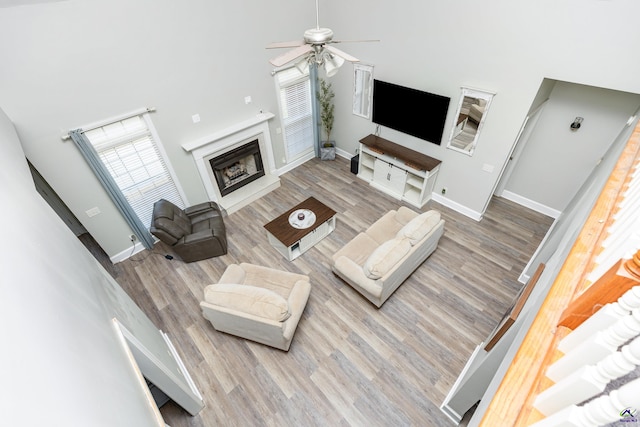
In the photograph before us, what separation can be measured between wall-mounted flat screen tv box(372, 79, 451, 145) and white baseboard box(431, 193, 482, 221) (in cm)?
116

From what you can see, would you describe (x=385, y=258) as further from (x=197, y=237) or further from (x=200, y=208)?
(x=200, y=208)

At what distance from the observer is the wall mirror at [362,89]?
5.60 metres

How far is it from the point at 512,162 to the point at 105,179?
6977mm

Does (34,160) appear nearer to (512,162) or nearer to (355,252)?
(355,252)

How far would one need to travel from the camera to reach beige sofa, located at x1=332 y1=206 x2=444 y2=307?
362 cm

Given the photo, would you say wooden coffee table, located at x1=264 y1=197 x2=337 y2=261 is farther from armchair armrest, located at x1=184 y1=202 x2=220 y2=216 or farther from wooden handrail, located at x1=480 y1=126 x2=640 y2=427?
wooden handrail, located at x1=480 y1=126 x2=640 y2=427

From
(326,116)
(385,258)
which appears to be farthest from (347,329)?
(326,116)

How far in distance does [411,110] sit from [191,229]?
456 cm

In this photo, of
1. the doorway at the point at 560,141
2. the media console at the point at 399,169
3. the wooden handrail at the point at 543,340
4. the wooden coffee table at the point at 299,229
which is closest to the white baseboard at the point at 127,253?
the wooden coffee table at the point at 299,229

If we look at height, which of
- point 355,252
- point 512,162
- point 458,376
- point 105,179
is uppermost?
point 105,179

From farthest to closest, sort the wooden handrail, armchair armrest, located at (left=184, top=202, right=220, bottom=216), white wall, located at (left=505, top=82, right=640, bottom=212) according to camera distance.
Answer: armchair armrest, located at (left=184, top=202, right=220, bottom=216) < white wall, located at (left=505, top=82, right=640, bottom=212) < the wooden handrail

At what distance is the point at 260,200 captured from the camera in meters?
6.12

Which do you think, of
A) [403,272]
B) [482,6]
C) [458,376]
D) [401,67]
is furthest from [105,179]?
[482,6]

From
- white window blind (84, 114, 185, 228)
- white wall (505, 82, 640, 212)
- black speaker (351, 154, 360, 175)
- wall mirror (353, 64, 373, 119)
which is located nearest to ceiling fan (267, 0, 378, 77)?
white window blind (84, 114, 185, 228)
